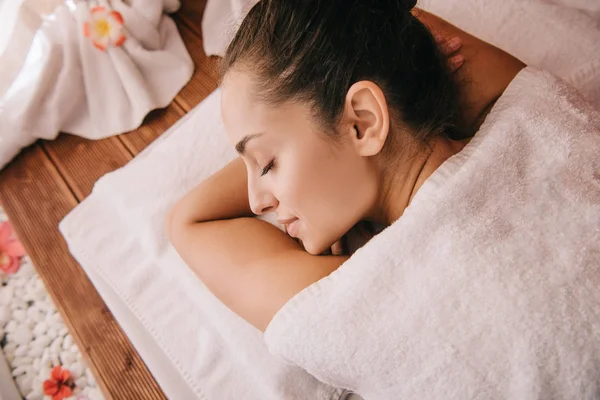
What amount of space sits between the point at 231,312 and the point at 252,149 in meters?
0.33

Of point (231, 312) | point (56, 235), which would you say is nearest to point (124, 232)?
point (56, 235)

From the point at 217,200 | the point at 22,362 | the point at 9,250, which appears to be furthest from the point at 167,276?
the point at 9,250

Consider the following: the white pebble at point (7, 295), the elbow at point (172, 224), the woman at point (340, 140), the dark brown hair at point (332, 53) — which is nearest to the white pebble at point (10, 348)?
the white pebble at point (7, 295)

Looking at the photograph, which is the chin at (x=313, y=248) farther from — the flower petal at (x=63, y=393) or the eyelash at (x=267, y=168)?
the flower petal at (x=63, y=393)

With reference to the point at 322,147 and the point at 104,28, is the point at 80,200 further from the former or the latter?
the point at 322,147

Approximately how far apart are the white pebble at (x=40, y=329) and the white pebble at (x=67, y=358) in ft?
0.26

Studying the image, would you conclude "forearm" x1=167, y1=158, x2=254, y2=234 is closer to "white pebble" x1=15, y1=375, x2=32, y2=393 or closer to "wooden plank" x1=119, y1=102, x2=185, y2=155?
"wooden plank" x1=119, y1=102, x2=185, y2=155

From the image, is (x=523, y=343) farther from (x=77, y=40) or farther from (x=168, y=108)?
(x=77, y=40)

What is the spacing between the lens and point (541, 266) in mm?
544

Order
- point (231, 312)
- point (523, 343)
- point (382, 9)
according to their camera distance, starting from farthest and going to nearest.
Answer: point (231, 312) < point (382, 9) < point (523, 343)

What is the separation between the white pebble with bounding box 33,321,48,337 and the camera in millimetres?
1084

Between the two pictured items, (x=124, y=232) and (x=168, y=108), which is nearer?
(x=124, y=232)

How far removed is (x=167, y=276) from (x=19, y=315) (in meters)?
0.44

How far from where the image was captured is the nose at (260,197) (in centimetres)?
70
